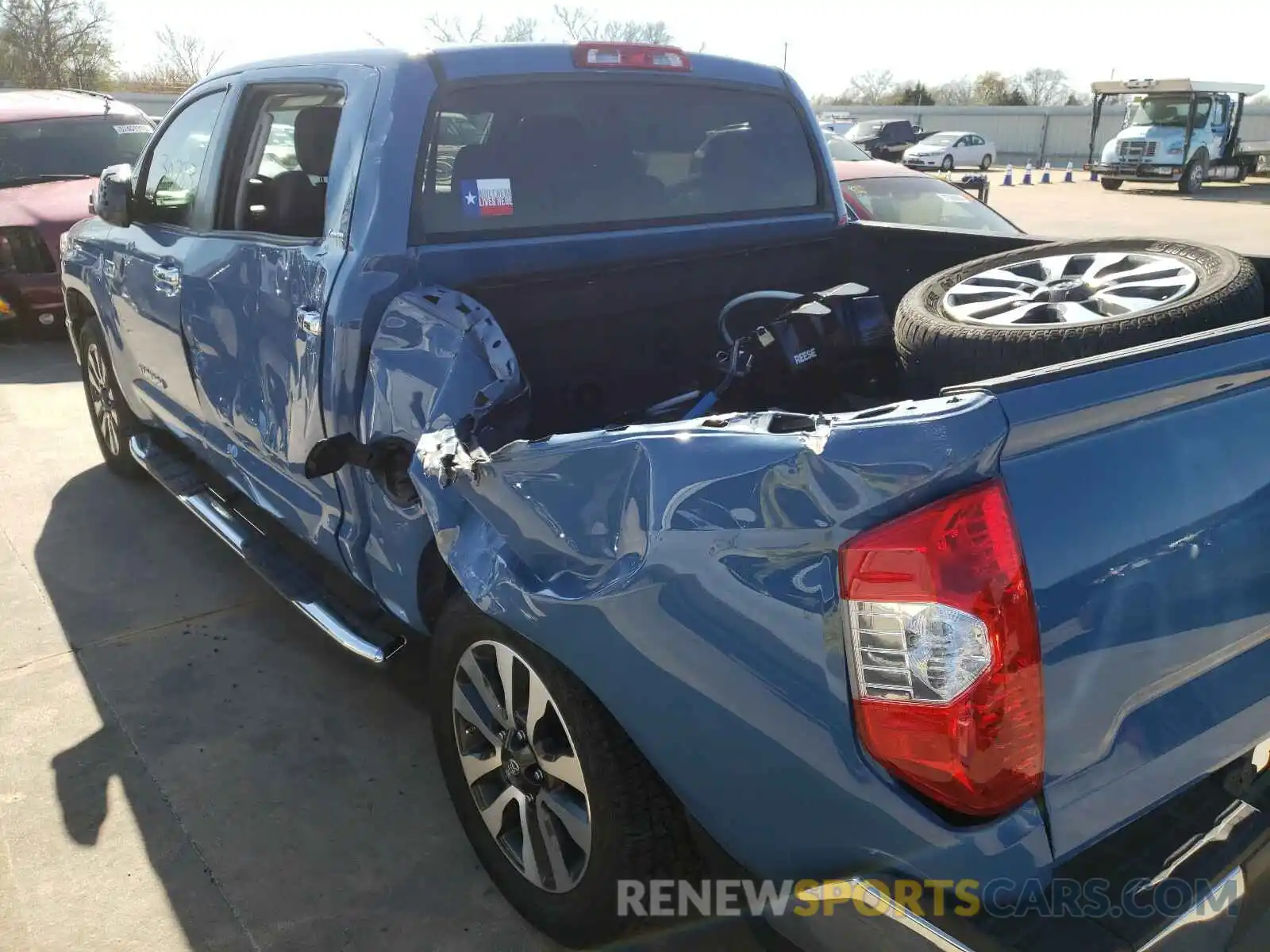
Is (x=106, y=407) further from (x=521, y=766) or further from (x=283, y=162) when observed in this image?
(x=521, y=766)

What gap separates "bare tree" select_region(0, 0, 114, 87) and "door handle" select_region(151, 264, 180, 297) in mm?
47454

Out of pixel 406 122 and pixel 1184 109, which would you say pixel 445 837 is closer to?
pixel 406 122

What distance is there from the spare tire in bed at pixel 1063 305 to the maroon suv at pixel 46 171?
301 inches

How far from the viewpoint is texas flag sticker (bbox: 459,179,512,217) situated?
9.64 ft

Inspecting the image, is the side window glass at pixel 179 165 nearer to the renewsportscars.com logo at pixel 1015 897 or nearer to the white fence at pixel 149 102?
the renewsportscars.com logo at pixel 1015 897

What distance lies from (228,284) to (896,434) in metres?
2.57

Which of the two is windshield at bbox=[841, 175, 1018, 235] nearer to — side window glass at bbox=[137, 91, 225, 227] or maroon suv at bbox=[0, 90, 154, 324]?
side window glass at bbox=[137, 91, 225, 227]

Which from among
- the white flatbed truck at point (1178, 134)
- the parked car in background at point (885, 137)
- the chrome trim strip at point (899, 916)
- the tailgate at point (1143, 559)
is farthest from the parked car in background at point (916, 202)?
the parked car in background at point (885, 137)

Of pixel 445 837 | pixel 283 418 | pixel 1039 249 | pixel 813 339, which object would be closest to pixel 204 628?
pixel 283 418

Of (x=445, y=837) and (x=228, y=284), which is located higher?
(x=228, y=284)

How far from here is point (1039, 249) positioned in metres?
2.92

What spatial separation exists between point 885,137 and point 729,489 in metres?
33.8

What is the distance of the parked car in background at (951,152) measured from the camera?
118 ft

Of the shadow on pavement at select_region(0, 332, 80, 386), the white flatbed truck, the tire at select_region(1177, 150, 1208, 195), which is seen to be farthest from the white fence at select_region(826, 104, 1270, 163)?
the shadow on pavement at select_region(0, 332, 80, 386)
